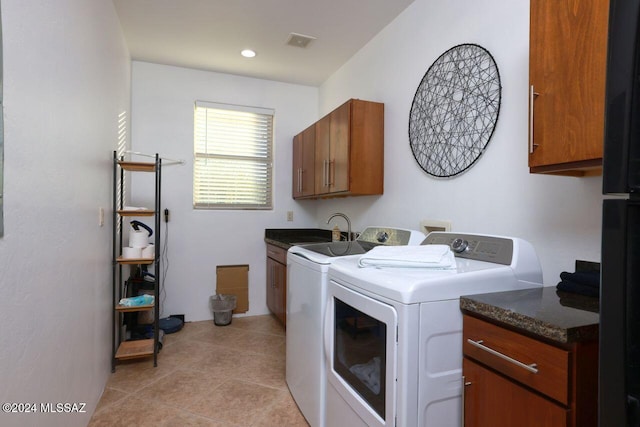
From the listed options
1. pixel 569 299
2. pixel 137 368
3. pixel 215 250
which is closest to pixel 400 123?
pixel 569 299

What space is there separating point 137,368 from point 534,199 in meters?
2.88

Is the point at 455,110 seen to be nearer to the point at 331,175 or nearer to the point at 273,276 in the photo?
the point at 331,175

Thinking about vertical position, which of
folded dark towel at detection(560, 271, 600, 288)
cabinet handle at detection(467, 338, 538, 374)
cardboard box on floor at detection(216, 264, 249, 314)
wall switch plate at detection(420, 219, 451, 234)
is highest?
wall switch plate at detection(420, 219, 451, 234)

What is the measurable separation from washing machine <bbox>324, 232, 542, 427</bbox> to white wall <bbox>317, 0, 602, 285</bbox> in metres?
0.20

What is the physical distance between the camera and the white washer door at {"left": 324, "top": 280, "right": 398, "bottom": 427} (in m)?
1.20

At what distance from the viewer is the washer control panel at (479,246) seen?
4.80 feet

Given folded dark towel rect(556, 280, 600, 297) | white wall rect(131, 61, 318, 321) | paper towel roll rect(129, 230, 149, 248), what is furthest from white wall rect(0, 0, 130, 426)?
folded dark towel rect(556, 280, 600, 297)

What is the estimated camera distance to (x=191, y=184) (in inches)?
145

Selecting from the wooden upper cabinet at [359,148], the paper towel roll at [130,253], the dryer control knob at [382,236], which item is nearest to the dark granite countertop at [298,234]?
the wooden upper cabinet at [359,148]

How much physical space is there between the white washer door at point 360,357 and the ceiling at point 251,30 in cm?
206

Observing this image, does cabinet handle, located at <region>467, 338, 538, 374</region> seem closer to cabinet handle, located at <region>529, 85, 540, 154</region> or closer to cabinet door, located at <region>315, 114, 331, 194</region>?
cabinet handle, located at <region>529, 85, 540, 154</region>

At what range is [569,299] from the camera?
1175 mm

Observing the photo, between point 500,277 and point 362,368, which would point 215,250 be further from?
point 500,277

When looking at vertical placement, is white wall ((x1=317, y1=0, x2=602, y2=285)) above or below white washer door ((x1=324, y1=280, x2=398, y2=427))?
above
